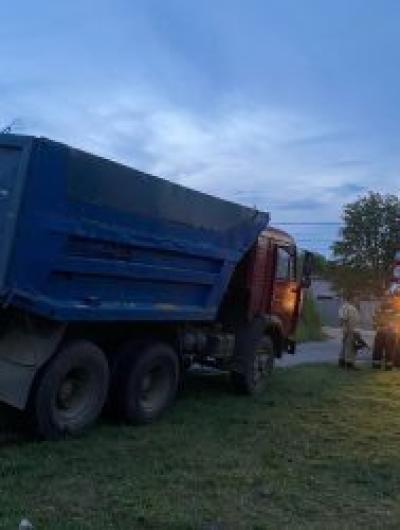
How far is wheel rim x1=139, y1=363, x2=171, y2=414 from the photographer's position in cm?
1098

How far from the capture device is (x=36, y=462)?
8148 mm

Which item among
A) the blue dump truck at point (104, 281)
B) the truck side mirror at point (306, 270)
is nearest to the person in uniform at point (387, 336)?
the truck side mirror at point (306, 270)

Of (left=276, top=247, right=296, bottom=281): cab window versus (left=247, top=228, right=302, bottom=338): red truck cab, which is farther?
(left=276, top=247, right=296, bottom=281): cab window

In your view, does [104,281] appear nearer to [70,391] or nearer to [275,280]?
[70,391]

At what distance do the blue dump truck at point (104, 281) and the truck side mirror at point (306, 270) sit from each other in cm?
206

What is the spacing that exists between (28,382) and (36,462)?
1.01m

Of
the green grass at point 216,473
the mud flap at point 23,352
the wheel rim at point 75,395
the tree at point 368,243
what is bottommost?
the green grass at point 216,473

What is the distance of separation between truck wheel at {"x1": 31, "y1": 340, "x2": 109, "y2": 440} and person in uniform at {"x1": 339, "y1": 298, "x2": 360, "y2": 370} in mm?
11144

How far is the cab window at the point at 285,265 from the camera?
46.3 feet

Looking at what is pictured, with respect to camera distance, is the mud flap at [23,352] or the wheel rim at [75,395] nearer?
the mud flap at [23,352]

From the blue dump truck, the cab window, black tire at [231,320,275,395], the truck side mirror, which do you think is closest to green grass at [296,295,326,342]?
the truck side mirror

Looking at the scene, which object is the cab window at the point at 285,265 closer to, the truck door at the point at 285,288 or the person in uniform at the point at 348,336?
the truck door at the point at 285,288

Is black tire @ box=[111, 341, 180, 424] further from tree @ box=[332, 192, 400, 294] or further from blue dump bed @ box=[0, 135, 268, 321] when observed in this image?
tree @ box=[332, 192, 400, 294]

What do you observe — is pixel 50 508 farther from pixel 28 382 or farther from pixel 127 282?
pixel 127 282
